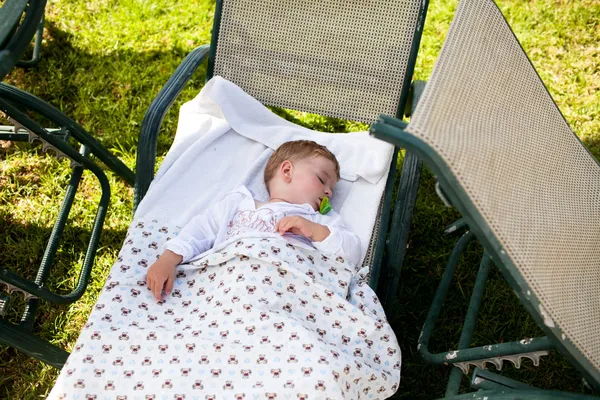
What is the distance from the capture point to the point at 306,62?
8.32 feet

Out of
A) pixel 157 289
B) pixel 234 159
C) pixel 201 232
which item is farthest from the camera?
pixel 234 159

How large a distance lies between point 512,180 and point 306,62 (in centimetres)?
126

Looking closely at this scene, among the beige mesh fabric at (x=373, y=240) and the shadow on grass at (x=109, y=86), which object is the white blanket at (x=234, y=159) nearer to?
the beige mesh fabric at (x=373, y=240)

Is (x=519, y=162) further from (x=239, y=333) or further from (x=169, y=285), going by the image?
(x=169, y=285)

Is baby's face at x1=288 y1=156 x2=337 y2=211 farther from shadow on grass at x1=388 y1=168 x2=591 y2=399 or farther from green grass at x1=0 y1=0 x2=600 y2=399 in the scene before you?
green grass at x1=0 y1=0 x2=600 y2=399

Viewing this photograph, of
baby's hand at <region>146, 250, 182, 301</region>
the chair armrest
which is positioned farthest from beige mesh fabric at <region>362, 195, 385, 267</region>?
the chair armrest

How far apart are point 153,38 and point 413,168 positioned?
6.84 ft

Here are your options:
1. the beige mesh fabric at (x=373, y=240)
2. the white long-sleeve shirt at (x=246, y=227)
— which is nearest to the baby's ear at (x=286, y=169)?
the white long-sleeve shirt at (x=246, y=227)

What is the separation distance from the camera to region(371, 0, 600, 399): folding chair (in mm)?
1331

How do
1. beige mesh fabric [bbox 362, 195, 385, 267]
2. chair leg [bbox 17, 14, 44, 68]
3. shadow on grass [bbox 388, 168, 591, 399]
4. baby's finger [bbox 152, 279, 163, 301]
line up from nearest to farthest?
baby's finger [bbox 152, 279, 163, 301], beige mesh fabric [bbox 362, 195, 385, 267], shadow on grass [bbox 388, 168, 591, 399], chair leg [bbox 17, 14, 44, 68]

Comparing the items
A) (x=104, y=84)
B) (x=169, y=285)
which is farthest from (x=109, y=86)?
(x=169, y=285)

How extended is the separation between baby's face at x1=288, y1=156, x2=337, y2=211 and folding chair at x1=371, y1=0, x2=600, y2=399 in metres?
0.69

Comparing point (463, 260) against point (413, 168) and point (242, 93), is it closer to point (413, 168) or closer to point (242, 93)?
point (413, 168)

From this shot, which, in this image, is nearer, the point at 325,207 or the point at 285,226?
the point at 285,226
